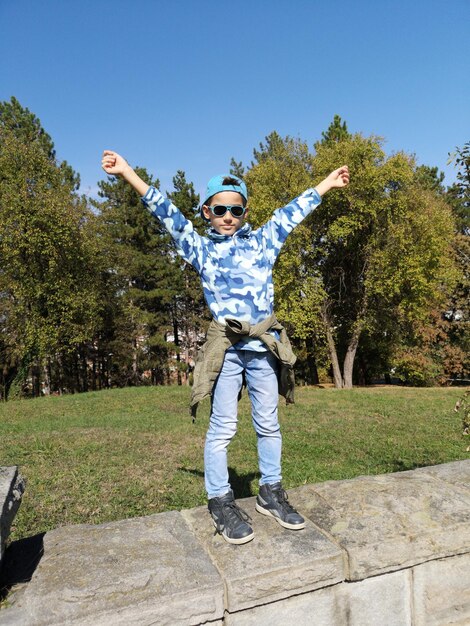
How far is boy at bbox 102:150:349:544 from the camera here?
107 inches

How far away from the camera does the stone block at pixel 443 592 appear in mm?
2381

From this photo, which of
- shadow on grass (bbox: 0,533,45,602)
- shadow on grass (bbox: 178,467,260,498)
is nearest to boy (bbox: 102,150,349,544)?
shadow on grass (bbox: 0,533,45,602)

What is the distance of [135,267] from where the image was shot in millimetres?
25359

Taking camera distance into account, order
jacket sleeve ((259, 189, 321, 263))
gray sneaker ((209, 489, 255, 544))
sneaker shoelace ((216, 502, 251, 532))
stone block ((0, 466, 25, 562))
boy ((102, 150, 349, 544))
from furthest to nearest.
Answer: jacket sleeve ((259, 189, 321, 263)) < boy ((102, 150, 349, 544)) < sneaker shoelace ((216, 502, 251, 532)) < gray sneaker ((209, 489, 255, 544)) < stone block ((0, 466, 25, 562))

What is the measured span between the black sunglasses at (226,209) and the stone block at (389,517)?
1.88 m

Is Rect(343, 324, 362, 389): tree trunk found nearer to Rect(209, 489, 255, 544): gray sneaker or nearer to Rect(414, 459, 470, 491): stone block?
Rect(414, 459, 470, 491): stone block

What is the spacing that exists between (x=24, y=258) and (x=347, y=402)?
1493 centimetres

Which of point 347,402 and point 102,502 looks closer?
point 102,502

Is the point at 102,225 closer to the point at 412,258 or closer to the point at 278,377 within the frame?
Answer: the point at 412,258

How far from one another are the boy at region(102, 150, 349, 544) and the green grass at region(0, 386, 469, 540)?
5.81 ft

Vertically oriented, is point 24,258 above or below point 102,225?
below

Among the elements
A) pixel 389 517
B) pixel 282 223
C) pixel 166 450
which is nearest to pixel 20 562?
pixel 389 517

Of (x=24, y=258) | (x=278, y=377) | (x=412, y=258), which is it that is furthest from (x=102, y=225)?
(x=278, y=377)

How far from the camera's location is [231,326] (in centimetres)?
267
